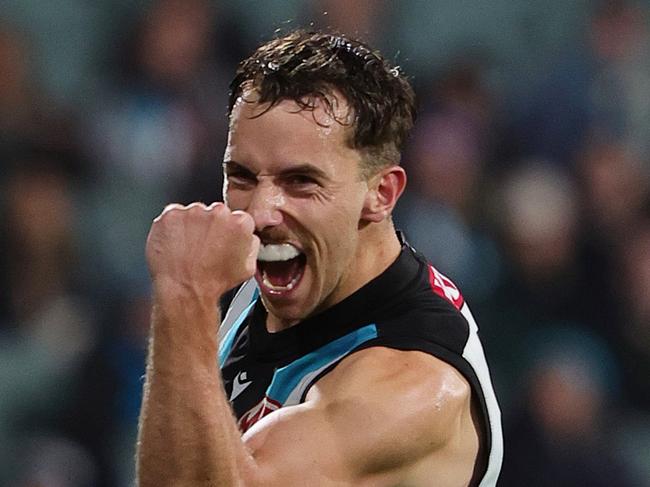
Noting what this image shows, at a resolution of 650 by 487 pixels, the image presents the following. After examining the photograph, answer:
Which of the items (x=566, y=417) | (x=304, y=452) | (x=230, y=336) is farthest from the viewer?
(x=566, y=417)

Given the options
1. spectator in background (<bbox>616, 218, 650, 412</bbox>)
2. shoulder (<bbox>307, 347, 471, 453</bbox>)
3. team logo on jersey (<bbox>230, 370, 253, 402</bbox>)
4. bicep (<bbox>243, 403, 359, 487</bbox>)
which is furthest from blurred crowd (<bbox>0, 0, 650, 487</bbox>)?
bicep (<bbox>243, 403, 359, 487</bbox>)

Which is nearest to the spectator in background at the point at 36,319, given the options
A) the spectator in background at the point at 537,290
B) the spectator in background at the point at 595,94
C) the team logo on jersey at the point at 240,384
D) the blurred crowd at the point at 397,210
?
the blurred crowd at the point at 397,210

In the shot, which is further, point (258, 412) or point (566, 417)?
point (566, 417)

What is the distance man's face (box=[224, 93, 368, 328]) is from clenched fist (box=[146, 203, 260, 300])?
0.22 m

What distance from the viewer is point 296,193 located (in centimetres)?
327

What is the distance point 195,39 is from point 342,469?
4.44m

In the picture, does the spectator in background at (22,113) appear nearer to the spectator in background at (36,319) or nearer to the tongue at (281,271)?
the spectator in background at (36,319)

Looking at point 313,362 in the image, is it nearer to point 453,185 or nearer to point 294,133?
point 294,133

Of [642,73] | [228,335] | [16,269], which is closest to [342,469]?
[228,335]

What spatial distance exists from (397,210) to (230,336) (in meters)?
3.09

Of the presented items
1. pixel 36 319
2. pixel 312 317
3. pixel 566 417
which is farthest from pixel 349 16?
pixel 312 317

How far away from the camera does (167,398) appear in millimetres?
2861

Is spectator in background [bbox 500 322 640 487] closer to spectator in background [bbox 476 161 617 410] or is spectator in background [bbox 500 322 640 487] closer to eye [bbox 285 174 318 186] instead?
spectator in background [bbox 476 161 617 410]

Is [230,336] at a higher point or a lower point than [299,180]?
lower
